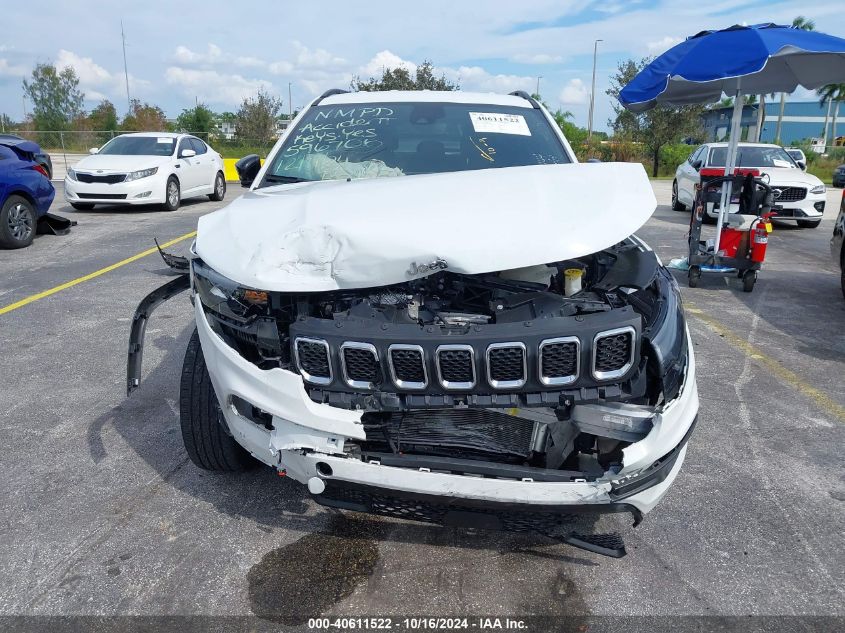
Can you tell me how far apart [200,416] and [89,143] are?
3621cm

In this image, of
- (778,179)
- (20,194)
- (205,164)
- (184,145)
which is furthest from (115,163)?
(778,179)

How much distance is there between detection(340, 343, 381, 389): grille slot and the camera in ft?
7.17

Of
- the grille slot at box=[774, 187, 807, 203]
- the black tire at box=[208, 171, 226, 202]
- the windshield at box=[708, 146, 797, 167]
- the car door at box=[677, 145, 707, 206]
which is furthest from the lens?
the black tire at box=[208, 171, 226, 202]

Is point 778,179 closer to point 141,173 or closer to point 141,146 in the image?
point 141,173

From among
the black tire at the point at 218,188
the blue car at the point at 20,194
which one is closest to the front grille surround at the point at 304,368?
the blue car at the point at 20,194

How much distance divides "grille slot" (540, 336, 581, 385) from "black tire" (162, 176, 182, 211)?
1271 centimetres

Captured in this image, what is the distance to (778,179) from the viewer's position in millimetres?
11977

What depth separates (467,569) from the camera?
103 inches

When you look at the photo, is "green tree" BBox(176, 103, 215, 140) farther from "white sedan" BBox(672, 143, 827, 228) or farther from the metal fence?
"white sedan" BBox(672, 143, 827, 228)

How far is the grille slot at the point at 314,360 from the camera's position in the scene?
87.6 inches

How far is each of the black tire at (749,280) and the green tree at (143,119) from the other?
38.9 meters

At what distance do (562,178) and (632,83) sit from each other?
521cm

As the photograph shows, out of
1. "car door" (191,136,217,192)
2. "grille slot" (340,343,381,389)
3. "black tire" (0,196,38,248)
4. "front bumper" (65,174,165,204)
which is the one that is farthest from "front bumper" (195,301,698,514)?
"car door" (191,136,217,192)

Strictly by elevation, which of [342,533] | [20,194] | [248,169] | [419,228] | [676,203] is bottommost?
[342,533]
